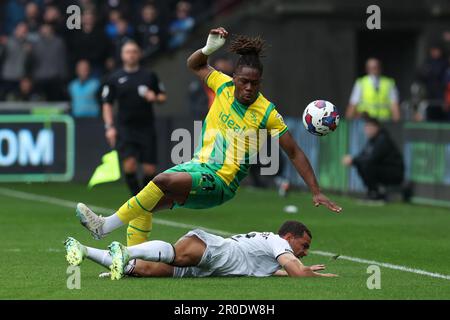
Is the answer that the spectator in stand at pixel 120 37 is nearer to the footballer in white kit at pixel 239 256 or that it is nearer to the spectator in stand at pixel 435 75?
the spectator in stand at pixel 435 75

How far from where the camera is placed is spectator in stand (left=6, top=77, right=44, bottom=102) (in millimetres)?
25281

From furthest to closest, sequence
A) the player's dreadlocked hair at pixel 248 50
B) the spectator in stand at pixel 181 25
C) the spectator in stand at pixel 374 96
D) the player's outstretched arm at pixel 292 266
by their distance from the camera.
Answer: the spectator in stand at pixel 181 25 → the spectator in stand at pixel 374 96 → the player's dreadlocked hair at pixel 248 50 → the player's outstretched arm at pixel 292 266

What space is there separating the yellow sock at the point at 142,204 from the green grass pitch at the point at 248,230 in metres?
0.58

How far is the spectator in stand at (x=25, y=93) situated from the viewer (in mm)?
25281

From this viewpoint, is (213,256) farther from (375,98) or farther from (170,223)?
(375,98)

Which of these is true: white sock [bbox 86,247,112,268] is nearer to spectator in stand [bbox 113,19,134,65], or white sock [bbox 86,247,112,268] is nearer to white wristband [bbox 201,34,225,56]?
white wristband [bbox 201,34,225,56]

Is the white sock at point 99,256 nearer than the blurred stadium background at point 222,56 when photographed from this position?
Yes

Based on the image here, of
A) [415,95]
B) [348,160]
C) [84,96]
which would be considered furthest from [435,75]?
[84,96]

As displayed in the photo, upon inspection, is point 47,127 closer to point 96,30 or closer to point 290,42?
point 96,30

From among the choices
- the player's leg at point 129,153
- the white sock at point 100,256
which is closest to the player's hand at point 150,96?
the player's leg at point 129,153

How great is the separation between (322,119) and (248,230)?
438 centimetres

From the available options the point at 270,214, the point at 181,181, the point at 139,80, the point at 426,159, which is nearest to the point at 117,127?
the point at 139,80

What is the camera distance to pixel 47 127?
23.6 metres

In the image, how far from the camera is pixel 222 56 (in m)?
27.2
